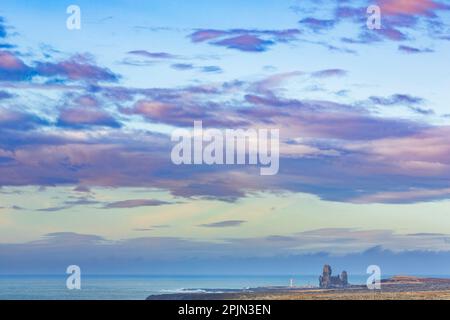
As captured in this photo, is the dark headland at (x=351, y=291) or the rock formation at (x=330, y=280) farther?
the rock formation at (x=330, y=280)

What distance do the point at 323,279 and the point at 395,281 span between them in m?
13.5

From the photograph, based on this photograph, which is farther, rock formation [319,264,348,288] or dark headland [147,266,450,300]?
rock formation [319,264,348,288]
